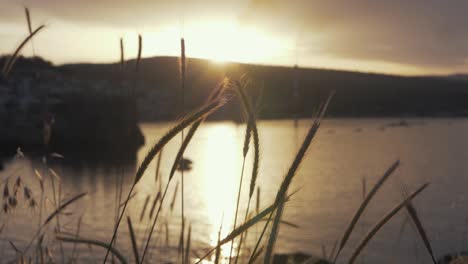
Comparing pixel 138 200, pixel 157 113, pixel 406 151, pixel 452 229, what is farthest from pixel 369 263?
pixel 157 113

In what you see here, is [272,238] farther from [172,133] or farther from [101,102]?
[101,102]

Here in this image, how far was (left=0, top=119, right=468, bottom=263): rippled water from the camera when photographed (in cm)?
2220

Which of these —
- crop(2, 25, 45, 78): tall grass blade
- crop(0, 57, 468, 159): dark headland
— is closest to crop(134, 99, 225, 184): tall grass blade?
crop(2, 25, 45, 78): tall grass blade

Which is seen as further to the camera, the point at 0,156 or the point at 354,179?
the point at 0,156

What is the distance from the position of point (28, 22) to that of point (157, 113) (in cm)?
14192

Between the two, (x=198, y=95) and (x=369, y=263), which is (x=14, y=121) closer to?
(x=198, y=95)

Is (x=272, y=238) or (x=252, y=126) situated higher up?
(x=252, y=126)

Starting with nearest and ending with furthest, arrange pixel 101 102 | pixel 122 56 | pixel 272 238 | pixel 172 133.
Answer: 1. pixel 172 133
2. pixel 272 238
3. pixel 122 56
4. pixel 101 102

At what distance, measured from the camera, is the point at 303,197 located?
5297mm

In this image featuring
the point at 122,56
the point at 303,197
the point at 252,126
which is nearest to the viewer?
the point at 252,126

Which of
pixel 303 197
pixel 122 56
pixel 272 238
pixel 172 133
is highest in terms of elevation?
pixel 122 56

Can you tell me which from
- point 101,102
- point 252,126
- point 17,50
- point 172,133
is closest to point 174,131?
point 172,133

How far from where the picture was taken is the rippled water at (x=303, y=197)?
22.2 m

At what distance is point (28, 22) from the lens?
120 inches
